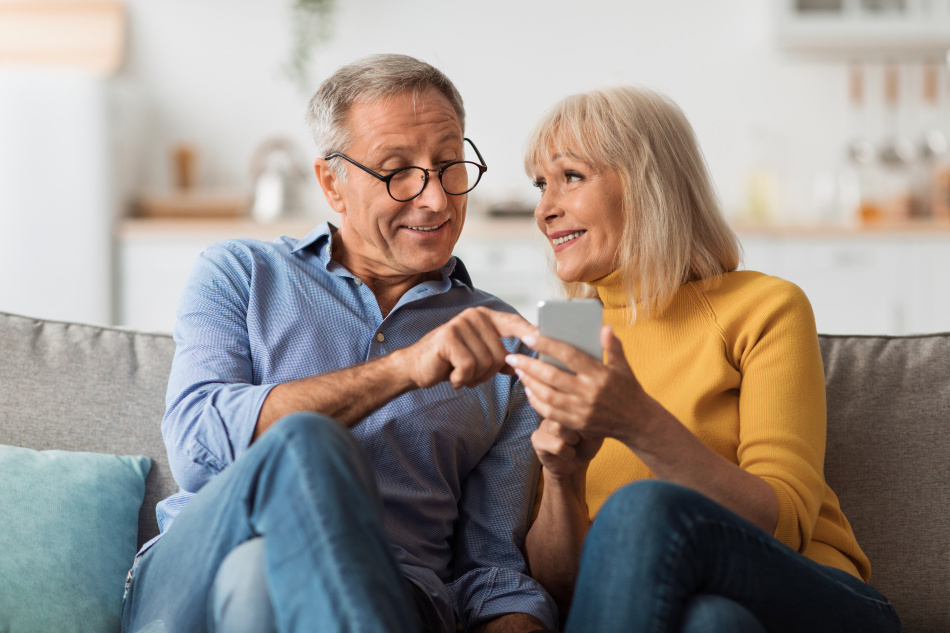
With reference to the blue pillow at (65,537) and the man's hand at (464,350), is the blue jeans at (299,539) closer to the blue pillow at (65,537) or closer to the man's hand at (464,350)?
the man's hand at (464,350)

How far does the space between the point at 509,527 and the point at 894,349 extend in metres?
0.79

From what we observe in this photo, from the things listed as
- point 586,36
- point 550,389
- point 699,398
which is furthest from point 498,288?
point 550,389

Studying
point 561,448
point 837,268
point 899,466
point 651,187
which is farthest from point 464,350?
point 837,268

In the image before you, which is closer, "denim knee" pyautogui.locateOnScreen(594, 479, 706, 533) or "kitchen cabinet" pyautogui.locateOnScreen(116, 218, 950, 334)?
"denim knee" pyautogui.locateOnScreen(594, 479, 706, 533)

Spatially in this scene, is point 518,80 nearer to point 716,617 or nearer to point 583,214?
point 583,214

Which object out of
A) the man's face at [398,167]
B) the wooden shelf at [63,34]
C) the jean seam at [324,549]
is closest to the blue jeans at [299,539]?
the jean seam at [324,549]

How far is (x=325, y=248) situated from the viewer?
1591mm

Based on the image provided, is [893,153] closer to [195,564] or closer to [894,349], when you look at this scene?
[894,349]

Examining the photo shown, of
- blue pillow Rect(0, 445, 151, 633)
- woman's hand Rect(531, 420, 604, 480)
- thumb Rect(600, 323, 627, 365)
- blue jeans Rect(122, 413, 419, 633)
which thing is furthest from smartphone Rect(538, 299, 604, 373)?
blue pillow Rect(0, 445, 151, 633)

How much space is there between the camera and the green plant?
166 inches

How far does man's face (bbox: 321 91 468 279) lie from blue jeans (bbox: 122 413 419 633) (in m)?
0.53

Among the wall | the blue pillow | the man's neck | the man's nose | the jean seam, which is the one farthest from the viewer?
Result: the wall

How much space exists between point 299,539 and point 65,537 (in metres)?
0.63

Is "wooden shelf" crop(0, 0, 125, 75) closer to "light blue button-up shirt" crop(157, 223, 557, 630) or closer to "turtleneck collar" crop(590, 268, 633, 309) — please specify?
"light blue button-up shirt" crop(157, 223, 557, 630)
